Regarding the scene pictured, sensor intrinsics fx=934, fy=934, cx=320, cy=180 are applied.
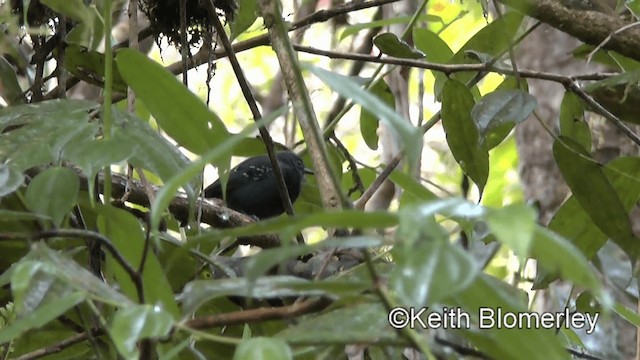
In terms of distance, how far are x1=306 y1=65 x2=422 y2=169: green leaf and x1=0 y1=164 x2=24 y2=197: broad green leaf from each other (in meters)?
0.29

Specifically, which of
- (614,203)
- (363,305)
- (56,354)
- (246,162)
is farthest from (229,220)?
(246,162)

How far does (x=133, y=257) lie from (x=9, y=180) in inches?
5.3

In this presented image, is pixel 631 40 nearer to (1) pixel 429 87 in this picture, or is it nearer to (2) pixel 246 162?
(2) pixel 246 162

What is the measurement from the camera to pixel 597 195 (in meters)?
1.23

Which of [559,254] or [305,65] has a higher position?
[305,65]

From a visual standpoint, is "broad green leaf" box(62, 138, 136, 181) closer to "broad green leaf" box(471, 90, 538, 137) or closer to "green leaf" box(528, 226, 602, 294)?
"green leaf" box(528, 226, 602, 294)

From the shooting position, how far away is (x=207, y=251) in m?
1.30

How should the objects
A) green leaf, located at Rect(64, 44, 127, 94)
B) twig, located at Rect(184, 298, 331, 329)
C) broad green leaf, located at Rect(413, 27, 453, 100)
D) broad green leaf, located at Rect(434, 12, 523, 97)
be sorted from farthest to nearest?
broad green leaf, located at Rect(413, 27, 453, 100) → broad green leaf, located at Rect(434, 12, 523, 97) → green leaf, located at Rect(64, 44, 127, 94) → twig, located at Rect(184, 298, 331, 329)

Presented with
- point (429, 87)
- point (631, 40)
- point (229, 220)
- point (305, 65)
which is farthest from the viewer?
point (429, 87)

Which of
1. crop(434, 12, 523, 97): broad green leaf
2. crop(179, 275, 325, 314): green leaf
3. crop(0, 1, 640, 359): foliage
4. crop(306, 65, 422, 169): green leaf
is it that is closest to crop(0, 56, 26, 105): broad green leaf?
crop(0, 1, 640, 359): foliage

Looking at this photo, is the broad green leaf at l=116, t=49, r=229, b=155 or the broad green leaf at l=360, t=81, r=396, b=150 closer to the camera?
the broad green leaf at l=116, t=49, r=229, b=155

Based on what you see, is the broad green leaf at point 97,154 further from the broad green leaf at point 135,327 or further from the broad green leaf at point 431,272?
the broad green leaf at point 431,272

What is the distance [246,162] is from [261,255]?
2.87m

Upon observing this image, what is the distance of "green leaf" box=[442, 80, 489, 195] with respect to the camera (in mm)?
1270
